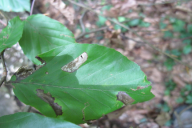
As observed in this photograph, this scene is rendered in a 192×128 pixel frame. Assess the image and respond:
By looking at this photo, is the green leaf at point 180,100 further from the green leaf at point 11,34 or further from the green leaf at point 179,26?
the green leaf at point 11,34

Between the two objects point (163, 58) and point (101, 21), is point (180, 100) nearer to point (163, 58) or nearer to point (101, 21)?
point (163, 58)

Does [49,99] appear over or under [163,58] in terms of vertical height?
over

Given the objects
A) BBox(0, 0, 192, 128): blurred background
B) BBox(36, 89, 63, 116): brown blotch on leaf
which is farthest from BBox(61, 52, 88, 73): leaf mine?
BBox(0, 0, 192, 128): blurred background

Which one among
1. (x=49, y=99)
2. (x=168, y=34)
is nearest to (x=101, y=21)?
(x=168, y=34)

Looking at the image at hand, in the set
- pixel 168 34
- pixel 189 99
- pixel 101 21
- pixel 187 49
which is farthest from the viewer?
pixel 101 21

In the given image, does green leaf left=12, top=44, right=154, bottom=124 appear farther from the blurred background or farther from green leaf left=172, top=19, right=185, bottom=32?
green leaf left=172, top=19, right=185, bottom=32
